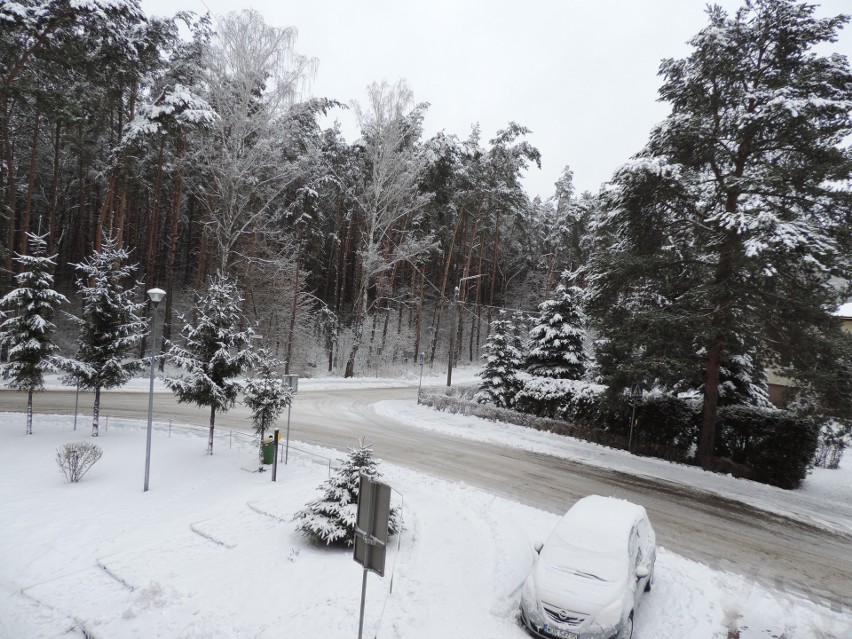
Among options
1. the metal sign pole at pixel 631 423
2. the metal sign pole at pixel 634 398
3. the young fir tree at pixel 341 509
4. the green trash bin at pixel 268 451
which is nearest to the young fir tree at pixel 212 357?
the green trash bin at pixel 268 451

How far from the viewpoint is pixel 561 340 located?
24656 mm

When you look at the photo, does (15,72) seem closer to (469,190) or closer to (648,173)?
(648,173)

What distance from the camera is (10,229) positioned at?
22.3 metres

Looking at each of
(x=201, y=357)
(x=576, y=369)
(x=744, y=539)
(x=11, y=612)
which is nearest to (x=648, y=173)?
(x=744, y=539)

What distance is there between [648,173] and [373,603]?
13.8 metres

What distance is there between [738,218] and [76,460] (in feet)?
62.3

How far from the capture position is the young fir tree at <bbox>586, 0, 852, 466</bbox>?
41.3 ft

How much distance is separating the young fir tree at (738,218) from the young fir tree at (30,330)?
62.3 feet

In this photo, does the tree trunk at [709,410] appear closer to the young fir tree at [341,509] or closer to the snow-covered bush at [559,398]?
the snow-covered bush at [559,398]

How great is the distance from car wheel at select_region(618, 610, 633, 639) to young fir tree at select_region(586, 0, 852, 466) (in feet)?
30.3

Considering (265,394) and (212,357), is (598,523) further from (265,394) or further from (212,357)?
(212,357)

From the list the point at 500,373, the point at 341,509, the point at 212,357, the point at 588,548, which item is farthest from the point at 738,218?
the point at 212,357

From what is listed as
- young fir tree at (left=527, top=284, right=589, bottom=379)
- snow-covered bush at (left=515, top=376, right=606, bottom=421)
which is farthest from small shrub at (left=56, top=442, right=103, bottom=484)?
young fir tree at (left=527, top=284, right=589, bottom=379)

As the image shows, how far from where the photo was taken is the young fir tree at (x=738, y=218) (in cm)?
1260
